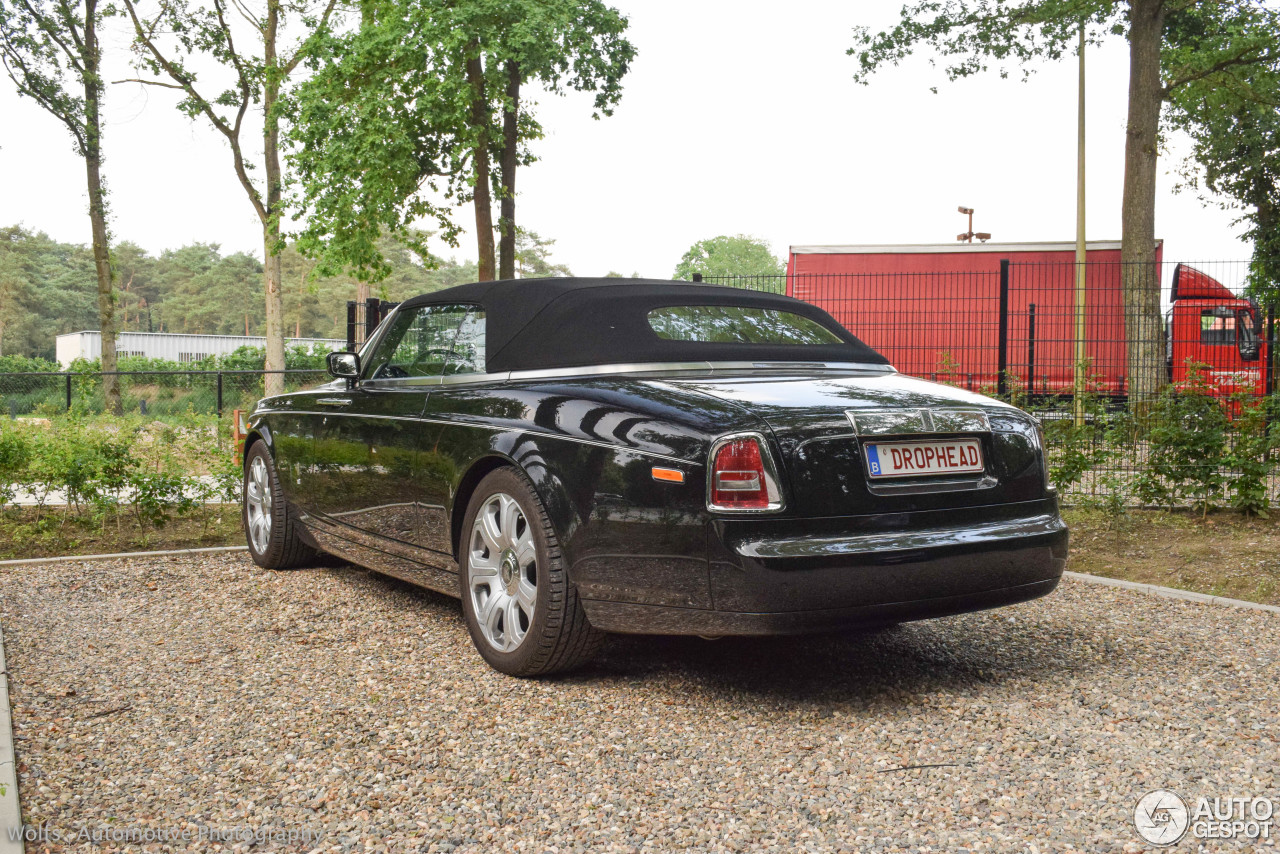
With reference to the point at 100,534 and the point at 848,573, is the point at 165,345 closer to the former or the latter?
the point at 100,534

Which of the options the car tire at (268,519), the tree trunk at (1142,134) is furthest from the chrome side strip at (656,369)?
the tree trunk at (1142,134)

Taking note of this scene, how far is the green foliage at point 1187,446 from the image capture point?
7977 mm

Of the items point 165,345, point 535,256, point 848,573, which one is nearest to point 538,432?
point 848,573

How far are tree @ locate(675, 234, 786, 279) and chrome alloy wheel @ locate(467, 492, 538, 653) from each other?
327ft

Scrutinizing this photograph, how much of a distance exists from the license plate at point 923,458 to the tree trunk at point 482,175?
15563mm

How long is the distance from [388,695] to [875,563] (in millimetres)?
1781

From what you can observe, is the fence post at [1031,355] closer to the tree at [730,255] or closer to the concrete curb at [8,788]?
the concrete curb at [8,788]

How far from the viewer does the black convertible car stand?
338 centimetres

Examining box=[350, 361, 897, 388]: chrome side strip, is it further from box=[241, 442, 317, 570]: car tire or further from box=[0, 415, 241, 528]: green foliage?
box=[0, 415, 241, 528]: green foliage

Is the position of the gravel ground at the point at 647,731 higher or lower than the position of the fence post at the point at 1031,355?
lower

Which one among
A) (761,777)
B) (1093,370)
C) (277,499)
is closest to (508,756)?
(761,777)

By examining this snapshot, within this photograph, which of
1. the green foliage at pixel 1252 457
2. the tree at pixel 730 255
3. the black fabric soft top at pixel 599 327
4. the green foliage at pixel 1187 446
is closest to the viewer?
the black fabric soft top at pixel 599 327

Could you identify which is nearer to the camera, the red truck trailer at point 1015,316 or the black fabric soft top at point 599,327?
the black fabric soft top at point 599,327

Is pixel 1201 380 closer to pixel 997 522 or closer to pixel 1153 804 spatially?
pixel 997 522
